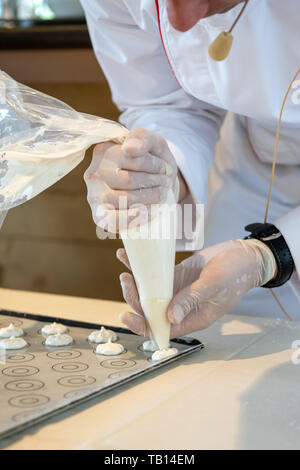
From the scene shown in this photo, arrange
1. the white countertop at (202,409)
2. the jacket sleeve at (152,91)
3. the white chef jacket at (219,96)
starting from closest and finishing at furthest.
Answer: the white countertop at (202,409) < the white chef jacket at (219,96) < the jacket sleeve at (152,91)

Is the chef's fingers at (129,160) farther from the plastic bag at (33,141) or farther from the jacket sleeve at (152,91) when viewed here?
the jacket sleeve at (152,91)

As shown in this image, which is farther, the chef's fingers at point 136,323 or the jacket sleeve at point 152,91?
the jacket sleeve at point 152,91

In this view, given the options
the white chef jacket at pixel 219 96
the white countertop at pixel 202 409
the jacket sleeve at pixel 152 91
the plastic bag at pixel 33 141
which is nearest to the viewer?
the white countertop at pixel 202 409

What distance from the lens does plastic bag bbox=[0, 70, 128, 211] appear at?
745 mm

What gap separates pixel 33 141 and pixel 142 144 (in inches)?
5.5

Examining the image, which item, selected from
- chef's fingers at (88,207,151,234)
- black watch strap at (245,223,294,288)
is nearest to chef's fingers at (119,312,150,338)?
chef's fingers at (88,207,151,234)

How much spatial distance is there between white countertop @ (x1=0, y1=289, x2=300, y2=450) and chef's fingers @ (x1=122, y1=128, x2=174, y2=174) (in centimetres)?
28

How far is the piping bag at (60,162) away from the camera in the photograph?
747 mm

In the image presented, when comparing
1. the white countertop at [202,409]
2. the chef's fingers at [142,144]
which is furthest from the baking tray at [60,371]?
the chef's fingers at [142,144]

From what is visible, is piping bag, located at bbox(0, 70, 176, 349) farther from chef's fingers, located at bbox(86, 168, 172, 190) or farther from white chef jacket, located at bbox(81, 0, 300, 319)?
white chef jacket, located at bbox(81, 0, 300, 319)

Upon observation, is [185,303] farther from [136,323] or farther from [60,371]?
[60,371]

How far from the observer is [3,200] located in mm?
746

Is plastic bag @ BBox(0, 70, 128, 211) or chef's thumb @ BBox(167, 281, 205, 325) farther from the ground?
plastic bag @ BBox(0, 70, 128, 211)
